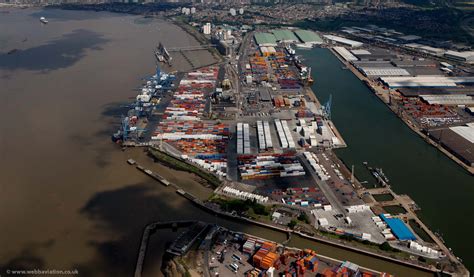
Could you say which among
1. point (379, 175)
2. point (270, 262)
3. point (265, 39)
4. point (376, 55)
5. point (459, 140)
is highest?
point (265, 39)

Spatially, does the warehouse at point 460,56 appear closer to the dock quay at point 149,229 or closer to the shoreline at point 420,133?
the shoreline at point 420,133

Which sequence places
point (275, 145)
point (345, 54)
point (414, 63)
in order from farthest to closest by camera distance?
point (345, 54) → point (414, 63) → point (275, 145)

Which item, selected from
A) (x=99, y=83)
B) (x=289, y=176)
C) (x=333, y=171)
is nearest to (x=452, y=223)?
(x=333, y=171)

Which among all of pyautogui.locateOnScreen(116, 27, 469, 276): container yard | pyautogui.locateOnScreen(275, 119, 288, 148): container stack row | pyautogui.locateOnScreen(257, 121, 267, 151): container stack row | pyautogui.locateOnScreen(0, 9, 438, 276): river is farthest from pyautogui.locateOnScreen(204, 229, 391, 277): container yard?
pyautogui.locateOnScreen(275, 119, 288, 148): container stack row

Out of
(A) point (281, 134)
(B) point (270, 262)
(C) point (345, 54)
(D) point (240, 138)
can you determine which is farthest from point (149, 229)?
(C) point (345, 54)

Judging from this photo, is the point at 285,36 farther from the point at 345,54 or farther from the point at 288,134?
the point at 288,134

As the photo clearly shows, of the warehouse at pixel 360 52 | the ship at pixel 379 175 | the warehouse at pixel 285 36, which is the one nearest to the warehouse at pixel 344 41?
the warehouse at pixel 360 52

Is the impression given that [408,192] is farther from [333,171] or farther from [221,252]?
[221,252]
